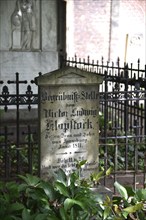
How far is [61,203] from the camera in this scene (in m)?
4.21

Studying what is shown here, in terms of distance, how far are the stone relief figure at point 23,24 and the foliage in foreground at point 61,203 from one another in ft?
22.4

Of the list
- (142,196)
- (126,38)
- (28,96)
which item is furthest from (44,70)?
(126,38)

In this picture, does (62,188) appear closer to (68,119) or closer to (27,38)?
(68,119)

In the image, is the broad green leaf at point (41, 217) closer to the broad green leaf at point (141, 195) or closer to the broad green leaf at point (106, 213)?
the broad green leaf at point (106, 213)

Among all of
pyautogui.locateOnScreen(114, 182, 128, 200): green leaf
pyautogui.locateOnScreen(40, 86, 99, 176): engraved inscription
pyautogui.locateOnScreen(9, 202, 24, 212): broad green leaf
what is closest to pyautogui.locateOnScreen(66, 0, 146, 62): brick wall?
pyautogui.locateOnScreen(40, 86, 99, 176): engraved inscription

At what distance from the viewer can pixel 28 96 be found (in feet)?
20.0

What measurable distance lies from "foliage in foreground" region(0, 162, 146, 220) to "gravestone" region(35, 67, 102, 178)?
777mm

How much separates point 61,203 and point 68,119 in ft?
4.39

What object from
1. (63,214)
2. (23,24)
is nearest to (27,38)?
(23,24)

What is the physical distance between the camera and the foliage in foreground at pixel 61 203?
13.2 feet

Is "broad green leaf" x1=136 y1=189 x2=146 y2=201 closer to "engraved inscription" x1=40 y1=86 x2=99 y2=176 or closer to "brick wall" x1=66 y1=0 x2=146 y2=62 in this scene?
"engraved inscription" x1=40 y1=86 x2=99 y2=176

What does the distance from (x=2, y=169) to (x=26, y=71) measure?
4235mm

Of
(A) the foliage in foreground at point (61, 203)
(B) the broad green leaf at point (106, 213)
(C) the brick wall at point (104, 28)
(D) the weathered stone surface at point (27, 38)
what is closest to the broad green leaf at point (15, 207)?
(A) the foliage in foreground at point (61, 203)

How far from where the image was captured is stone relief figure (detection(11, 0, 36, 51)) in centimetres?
1106
